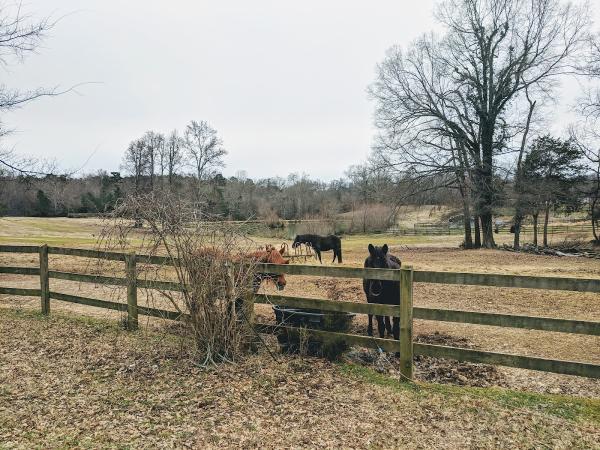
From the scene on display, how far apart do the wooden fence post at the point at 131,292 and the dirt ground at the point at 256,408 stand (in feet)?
4.40

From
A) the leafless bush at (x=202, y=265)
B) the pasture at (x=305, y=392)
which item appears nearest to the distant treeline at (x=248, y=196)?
the leafless bush at (x=202, y=265)

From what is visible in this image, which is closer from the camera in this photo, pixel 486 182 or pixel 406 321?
pixel 406 321

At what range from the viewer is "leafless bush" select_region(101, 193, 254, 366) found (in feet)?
18.3

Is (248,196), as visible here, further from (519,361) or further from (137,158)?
(519,361)

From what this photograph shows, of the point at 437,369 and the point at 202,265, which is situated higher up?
the point at 202,265

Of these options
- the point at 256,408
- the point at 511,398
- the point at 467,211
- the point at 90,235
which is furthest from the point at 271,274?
the point at 90,235

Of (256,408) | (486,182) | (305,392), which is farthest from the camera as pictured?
(486,182)

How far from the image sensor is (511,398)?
15.3 ft

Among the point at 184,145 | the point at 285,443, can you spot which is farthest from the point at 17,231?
the point at 285,443

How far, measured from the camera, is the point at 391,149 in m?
31.3

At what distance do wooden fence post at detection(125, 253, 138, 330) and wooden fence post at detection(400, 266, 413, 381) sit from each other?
426 centimetres

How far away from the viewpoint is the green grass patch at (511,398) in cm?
433

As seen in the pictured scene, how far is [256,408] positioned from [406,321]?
189 centimetres

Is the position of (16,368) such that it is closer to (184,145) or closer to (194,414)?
(194,414)
